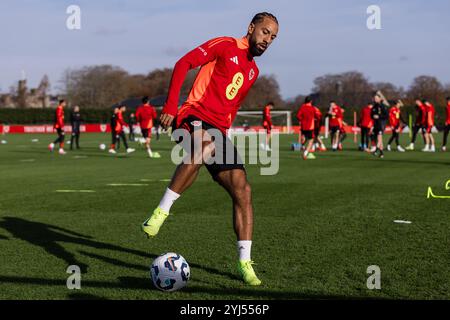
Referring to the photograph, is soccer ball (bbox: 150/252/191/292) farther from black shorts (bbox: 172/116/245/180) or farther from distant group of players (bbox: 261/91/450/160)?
distant group of players (bbox: 261/91/450/160)

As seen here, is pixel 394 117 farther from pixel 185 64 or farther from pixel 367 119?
pixel 185 64

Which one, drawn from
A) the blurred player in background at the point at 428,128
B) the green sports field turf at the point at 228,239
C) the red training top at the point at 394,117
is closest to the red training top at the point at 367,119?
the red training top at the point at 394,117

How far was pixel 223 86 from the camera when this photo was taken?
557 centimetres

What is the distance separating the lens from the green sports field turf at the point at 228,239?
513cm

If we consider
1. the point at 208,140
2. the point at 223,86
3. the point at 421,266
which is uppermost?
the point at 223,86

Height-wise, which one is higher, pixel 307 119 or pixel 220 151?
pixel 307 119

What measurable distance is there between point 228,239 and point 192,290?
2196 mm

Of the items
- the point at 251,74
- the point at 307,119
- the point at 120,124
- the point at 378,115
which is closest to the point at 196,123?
the point at 251,74

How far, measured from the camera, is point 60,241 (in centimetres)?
714

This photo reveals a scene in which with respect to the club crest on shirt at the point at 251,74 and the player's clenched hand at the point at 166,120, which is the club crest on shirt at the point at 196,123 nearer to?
the player's clenched hand at the point at 166,120

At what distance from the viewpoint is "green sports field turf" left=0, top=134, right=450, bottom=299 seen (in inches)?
202
